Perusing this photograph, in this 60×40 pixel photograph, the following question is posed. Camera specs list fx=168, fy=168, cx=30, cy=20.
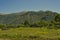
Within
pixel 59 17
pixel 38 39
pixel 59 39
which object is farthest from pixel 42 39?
pixel 59 17

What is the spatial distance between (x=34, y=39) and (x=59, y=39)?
10.3ft

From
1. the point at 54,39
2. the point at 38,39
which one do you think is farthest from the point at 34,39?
the point at 54,39

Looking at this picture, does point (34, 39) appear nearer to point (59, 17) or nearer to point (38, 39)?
point (38, 39)

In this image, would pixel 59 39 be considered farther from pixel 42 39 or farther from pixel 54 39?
pixel 42 39

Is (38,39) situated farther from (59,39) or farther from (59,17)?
(59,17)

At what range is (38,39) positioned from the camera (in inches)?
840

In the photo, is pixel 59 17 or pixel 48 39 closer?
pixel 48 39

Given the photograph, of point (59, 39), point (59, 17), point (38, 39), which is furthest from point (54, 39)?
point (59, 17)

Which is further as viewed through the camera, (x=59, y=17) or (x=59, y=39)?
(x=59, y=17)

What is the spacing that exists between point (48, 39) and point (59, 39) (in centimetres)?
137

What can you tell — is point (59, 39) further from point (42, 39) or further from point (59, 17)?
point (59, 17)

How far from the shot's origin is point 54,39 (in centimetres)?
2108

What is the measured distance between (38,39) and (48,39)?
1271mm

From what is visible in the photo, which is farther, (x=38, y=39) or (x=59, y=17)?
(x=59, y=17)
